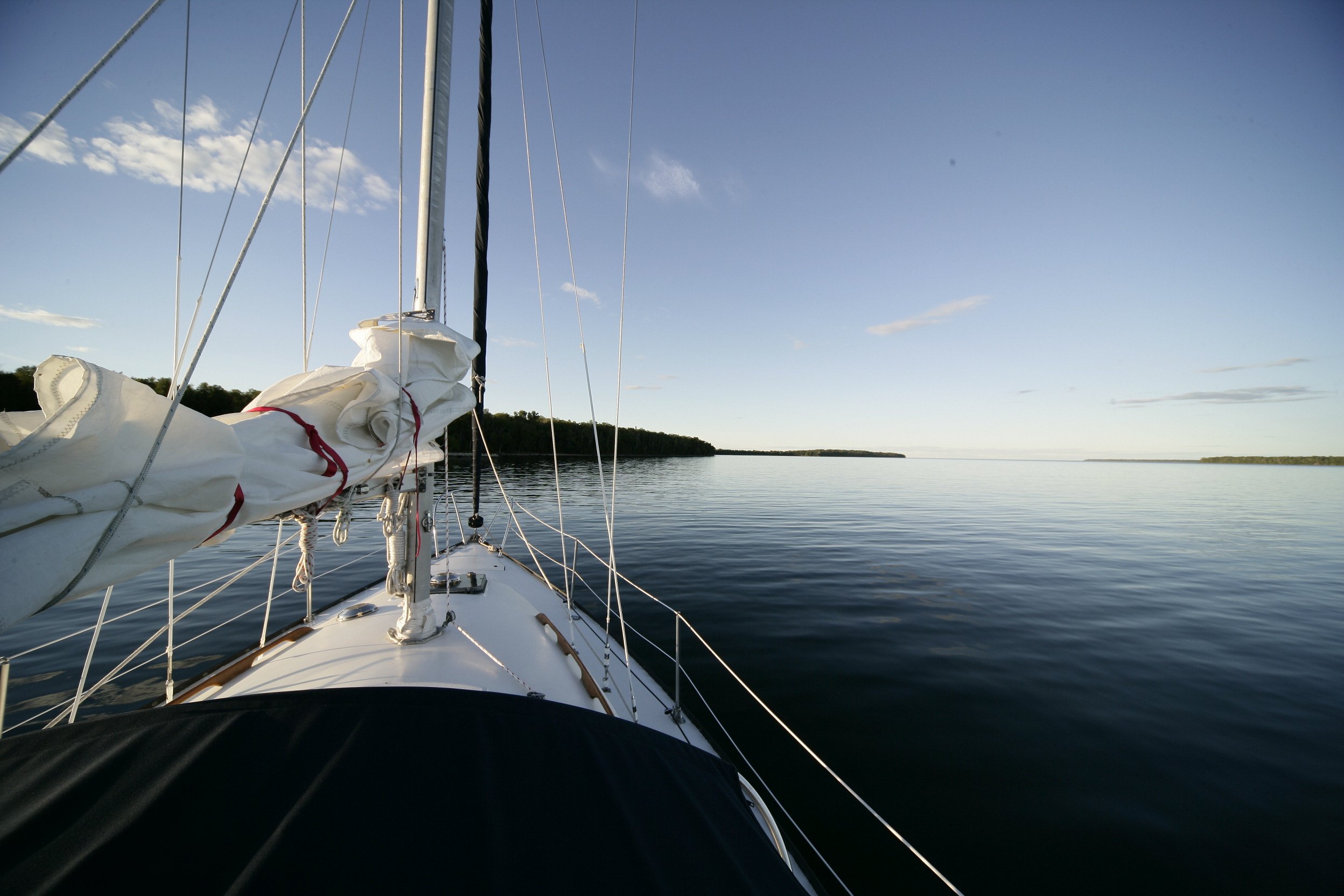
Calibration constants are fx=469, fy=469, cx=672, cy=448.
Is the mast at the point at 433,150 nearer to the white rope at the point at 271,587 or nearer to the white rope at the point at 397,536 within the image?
the white rope at the point at 397,536

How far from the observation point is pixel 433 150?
3064 millimetres

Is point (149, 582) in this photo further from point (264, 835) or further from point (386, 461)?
point (264, 835)

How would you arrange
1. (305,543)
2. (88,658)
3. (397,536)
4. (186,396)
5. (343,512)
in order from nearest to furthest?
1. (88,658)
2. (305,543)
3. (343,512)
4. (397,536)
5. (186,396)

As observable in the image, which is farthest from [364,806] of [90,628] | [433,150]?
[90,628]

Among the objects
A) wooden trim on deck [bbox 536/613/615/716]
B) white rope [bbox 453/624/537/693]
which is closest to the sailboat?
wooden trim on deck [bbox 536/613/615/716]

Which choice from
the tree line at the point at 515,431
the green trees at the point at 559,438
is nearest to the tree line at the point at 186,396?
the tree line at the point at 515,431

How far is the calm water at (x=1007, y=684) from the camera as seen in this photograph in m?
2.77

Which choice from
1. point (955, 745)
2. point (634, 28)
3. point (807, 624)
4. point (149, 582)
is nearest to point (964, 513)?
point (807, 624)

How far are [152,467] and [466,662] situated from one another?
77.1 inches

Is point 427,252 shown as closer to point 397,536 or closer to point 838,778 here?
Answer: point 397,536

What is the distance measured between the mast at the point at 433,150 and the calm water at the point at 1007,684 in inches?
157

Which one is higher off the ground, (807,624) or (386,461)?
(386,461)

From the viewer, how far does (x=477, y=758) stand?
4.56ft

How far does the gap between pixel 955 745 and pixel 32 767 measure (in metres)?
4.75
